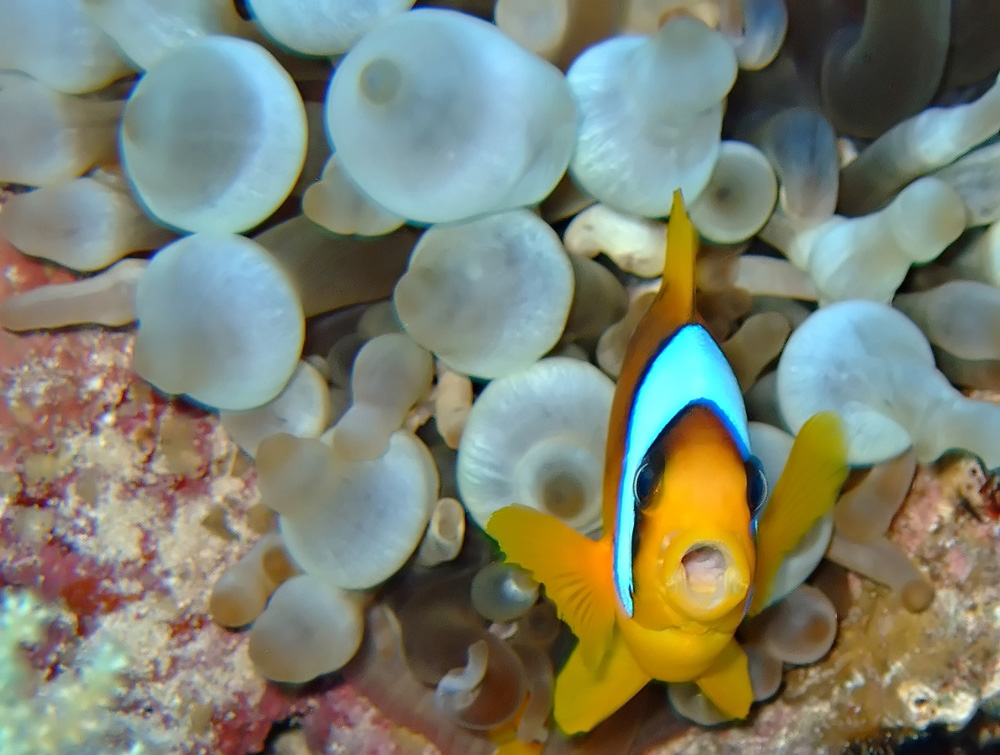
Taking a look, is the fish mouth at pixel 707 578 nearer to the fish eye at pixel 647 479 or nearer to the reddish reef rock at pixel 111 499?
the fish eye at pixel 647 479

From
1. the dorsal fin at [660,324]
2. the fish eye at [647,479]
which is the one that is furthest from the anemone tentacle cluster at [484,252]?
the fish eye at [647,479]

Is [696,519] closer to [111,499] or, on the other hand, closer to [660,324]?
[660,324]

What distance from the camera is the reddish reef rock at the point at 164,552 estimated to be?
100cm

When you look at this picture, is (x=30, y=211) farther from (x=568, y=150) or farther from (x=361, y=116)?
(x=568, y=150)

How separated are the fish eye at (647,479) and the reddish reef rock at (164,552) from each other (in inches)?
20.8

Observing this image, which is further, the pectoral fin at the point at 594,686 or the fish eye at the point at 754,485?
the pectoral fin at the point at 594,686

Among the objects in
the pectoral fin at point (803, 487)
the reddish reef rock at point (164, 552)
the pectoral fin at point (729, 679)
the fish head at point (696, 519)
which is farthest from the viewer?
the reddish reef rock at point (164, 552)

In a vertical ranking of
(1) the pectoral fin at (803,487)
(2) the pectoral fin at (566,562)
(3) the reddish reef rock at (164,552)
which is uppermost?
(1) the pectoral fin at (803,487)

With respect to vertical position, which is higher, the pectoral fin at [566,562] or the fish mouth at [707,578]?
the fish mouth at [707,578]

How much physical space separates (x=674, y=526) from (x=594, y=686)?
1.24 feet

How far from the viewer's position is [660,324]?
0.82m

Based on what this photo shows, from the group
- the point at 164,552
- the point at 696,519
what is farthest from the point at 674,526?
the point at 164,552

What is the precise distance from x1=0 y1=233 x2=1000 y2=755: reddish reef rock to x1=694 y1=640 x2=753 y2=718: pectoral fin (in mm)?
232

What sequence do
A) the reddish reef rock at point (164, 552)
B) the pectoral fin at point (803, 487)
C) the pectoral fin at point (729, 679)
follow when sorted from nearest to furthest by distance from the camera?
1. the pectoral fin at point (803, 487)
2. the pectoral fin at point (729, 679)
3. the reddish reef rock at point (164, 552)
